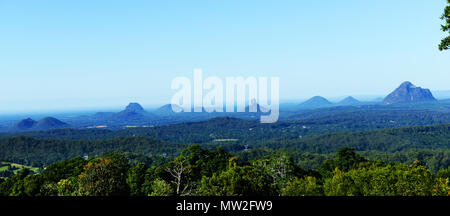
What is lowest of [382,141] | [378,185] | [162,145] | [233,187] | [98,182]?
[162,145]

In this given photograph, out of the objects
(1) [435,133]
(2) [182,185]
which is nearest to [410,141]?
(1) [435,133]

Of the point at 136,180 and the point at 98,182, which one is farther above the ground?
the point at 98,182

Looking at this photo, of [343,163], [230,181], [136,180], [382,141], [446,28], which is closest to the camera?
[446,28]

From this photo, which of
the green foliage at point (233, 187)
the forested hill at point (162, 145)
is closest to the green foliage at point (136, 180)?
the green foliage at point (233, 187)

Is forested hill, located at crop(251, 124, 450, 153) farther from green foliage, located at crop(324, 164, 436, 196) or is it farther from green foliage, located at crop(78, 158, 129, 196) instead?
green foliage, located at crop(78, 158, 129, 196)

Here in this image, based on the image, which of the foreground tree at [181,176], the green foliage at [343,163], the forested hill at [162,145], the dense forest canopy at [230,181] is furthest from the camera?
the forested hill at [162,145]

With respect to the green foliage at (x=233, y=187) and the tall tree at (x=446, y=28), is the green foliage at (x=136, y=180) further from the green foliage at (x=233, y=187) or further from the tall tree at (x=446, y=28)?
the tall tree at (x=446, y=28)

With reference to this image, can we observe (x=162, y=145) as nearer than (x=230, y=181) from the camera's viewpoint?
No

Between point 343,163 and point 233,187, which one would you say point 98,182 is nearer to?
point 233,187

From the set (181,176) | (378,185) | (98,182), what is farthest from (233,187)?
(181,176)

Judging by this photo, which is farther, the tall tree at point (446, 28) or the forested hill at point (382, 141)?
the forested hill at point (382, 141)

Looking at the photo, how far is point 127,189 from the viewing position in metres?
31.7
